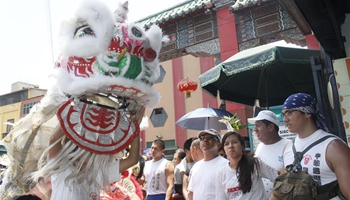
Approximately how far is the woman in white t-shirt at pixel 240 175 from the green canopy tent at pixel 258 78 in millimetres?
1417

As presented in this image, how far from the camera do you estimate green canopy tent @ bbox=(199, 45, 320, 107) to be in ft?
12.3

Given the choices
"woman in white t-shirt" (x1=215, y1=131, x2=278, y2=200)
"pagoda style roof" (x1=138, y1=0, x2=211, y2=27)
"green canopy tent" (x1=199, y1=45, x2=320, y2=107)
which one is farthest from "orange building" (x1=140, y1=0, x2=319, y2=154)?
"woman in white t-shirt" (x1=215, y1=131, x2=278, y2=200)

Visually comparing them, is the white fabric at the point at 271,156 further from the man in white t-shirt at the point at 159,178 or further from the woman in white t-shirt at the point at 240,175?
the man in white t-shirt at the point at 159,178

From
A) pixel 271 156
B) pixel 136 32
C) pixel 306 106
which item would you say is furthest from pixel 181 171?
pixel 136 32

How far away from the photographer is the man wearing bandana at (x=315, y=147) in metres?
1.76

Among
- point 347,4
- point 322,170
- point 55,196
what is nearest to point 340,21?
point 347,4

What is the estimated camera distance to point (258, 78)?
5082mm

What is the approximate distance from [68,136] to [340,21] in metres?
3.27

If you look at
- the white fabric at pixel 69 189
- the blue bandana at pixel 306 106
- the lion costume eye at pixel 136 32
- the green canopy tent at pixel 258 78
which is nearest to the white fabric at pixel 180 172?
the green canopy tent at pixel 258 78

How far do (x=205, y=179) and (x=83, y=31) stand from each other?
6.55 feet

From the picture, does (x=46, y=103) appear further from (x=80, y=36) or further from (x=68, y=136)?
(x=80, y=36)

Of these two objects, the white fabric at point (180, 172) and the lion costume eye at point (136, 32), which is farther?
the white fabric at point (180, 172)

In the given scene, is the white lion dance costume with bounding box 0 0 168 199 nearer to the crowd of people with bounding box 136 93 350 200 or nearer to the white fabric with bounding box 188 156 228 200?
the crowd of people with bounding box 136 93 350 200

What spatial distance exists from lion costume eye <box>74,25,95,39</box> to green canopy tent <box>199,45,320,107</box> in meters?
2.49
